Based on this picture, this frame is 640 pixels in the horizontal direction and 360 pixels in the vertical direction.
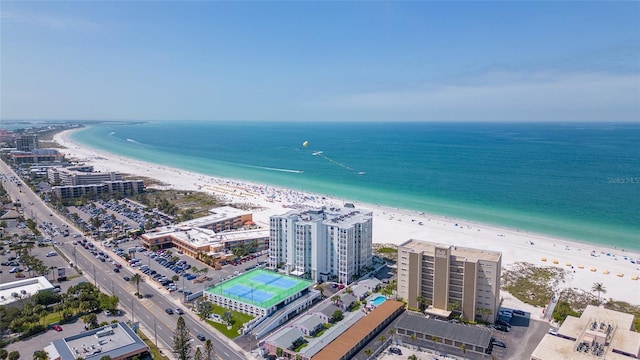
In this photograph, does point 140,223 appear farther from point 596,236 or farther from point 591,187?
point 591,187

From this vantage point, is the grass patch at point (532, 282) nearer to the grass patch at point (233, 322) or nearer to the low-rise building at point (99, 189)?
the grass patch at point (233, 322)

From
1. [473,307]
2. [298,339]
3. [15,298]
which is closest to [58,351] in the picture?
[15,298]

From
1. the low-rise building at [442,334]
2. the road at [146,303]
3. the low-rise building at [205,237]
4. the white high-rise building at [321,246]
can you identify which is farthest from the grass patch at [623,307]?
the low-rise building at [205,237]

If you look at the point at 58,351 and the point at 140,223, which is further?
the point at 140,223

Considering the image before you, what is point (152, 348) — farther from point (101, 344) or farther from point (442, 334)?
point (442, 334)

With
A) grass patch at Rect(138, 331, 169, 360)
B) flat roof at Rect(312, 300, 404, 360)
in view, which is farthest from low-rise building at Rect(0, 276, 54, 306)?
flat roof at Rect(312, 300, 404, 360)

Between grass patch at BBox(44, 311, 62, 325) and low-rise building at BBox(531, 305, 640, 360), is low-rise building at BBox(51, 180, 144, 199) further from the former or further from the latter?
low-rise building at BBox(531, 305, 640, 360)
